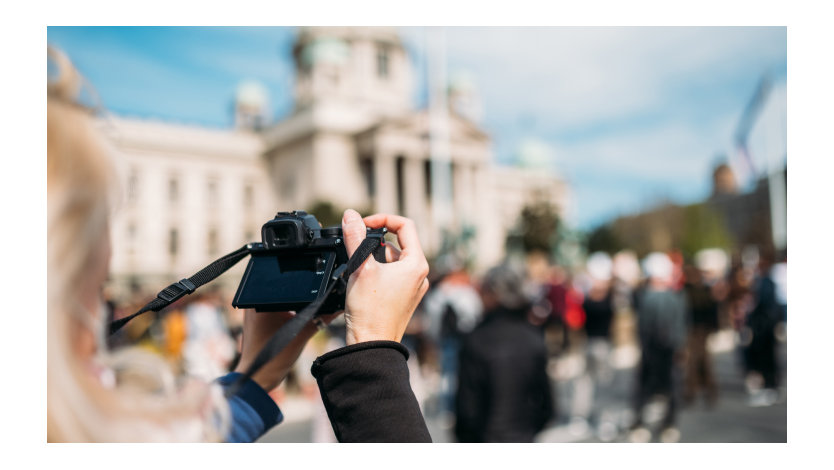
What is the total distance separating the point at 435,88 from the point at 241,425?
18291 mm

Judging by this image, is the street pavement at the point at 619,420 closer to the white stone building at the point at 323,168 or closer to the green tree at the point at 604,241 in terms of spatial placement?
the white stone building at the point at 323,168

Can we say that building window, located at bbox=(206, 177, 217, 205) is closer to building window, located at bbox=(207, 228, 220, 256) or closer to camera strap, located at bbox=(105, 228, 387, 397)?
building window, located at bbox=(207, 228, 220, 256)

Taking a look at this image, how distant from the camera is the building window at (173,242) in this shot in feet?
127

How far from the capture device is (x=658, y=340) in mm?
6938

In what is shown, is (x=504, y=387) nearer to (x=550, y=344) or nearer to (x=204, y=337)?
(x=204, y=337)

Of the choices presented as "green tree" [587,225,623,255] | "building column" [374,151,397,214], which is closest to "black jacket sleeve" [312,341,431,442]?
"building column" [374,151,397,214]

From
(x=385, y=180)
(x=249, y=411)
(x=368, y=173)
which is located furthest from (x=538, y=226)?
(x=249, y=411)

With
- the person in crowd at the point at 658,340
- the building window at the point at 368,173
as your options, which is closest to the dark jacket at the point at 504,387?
the person in crowd at the point at 658,340

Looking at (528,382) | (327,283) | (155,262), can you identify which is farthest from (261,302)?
(155,262)

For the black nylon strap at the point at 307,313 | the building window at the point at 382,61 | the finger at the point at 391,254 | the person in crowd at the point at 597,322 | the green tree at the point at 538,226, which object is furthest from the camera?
the building window at the point at 382,61

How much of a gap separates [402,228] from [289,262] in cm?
23

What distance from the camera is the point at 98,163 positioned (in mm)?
1032

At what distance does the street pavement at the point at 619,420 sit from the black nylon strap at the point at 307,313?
4.37 meters
